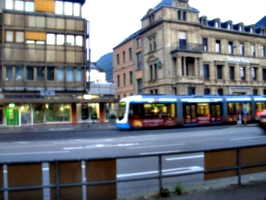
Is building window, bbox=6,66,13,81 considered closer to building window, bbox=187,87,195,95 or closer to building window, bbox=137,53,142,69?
building window, bbox=137,53,142,69

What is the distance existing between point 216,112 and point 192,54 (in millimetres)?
16716

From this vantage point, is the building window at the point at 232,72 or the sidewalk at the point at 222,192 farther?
the building window at the point at 232,72

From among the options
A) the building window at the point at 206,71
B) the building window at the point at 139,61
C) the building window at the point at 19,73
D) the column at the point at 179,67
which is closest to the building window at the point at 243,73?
the building window at the point at 206,71

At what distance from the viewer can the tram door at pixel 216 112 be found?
31484mm

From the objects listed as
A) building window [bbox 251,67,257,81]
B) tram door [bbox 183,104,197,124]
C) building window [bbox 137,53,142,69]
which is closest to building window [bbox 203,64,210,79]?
building window [bbox 251,67,257,81]

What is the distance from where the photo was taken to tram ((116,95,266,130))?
1075 inches

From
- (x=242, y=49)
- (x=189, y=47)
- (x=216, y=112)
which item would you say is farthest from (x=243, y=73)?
(x=216, y=112)

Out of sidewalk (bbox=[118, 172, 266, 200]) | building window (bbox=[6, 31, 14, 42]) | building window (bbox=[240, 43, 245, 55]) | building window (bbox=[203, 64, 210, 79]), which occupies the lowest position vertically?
sidewalk (bbox=[118, 172, 266, 200])

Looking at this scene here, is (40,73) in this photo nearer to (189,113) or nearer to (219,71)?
(189,113)

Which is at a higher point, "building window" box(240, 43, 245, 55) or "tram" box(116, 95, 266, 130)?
"building window" box(240, 43, 245, 55)

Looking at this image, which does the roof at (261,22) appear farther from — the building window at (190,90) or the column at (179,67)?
the column at (179,67)

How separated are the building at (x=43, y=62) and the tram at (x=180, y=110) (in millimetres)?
12989

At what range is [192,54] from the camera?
46438 millimetres

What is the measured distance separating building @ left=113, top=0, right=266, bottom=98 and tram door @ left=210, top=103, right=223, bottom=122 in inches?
519
